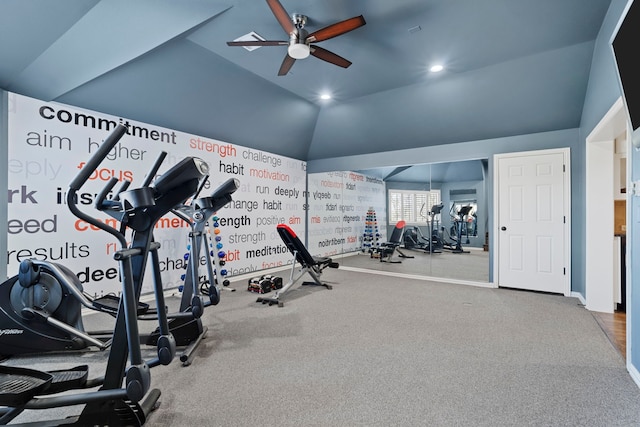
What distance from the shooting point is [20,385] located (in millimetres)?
1394

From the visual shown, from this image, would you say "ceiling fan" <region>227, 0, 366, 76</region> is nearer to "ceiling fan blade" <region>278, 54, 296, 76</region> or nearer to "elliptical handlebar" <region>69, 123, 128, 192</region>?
"ceiling fan blade" <region>278, 54, 296, 76</region>

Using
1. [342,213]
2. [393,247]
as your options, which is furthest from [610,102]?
[342,213]

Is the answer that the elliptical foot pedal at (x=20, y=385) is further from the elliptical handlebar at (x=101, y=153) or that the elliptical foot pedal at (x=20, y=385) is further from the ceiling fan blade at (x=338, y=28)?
the ceiling fan blade at (x=338, y=28)

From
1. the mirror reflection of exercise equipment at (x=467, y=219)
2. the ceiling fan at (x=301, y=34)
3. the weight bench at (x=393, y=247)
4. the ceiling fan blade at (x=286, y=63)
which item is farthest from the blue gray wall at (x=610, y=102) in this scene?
the weight bench at (x=393, y=247)

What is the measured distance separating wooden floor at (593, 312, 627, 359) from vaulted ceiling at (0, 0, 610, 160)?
263 centimetres

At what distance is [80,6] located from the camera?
234 centimetres

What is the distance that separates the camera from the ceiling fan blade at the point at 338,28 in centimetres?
253

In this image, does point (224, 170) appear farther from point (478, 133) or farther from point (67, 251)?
point (478, 133)

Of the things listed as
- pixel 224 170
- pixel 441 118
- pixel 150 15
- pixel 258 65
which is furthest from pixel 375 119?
pixel 150 15

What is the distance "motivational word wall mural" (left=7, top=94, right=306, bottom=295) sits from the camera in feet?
9.77


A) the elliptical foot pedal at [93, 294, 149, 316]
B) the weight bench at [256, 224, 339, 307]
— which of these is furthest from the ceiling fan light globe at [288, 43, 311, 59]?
the elliptical foot pedal at [93, 294, 149, 316]

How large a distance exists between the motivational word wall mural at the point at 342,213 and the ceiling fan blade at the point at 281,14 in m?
4.01

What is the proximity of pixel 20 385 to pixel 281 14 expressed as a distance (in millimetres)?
3042

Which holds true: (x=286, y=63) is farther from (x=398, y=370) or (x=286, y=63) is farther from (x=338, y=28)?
(x=398, y=370)
